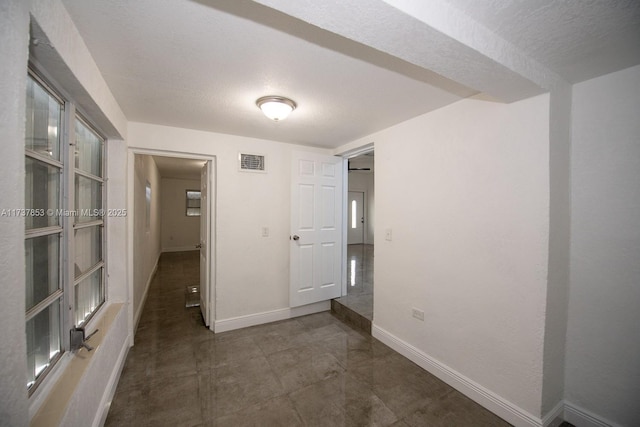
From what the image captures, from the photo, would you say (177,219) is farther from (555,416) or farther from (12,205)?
(555,416)

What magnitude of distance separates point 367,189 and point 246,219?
6356 mm

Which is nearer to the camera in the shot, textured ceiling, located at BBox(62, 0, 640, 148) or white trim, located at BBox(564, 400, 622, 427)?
textured ceiling, located at BBox(62, 0, 640, 148)

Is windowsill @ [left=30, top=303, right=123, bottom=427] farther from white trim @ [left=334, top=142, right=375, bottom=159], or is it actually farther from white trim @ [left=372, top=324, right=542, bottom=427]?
white trim @ [left=334, top=142, right=375, bottom=159]

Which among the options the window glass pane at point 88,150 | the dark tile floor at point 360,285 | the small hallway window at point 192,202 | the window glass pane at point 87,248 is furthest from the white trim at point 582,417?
the small hallway window at point 192,202

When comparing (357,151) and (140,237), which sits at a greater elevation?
(357,151)

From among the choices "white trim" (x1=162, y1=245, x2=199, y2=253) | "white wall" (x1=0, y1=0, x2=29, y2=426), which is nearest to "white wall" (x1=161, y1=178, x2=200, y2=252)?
"white trim" (x1=162, y1=245, x2=199, y2=253)

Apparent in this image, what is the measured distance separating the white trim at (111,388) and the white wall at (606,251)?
3040 mm

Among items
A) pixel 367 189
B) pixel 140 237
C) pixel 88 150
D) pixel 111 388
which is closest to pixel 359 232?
pixel 367 189

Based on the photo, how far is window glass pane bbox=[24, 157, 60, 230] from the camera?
3.64 feet

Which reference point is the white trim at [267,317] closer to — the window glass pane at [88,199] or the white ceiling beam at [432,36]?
the window glass pane at [88,199]

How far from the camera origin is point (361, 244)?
8.88 meters

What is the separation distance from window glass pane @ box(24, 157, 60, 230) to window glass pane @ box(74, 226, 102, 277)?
374mm

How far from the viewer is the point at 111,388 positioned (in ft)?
6.08

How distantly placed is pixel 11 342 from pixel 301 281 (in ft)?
8.81
